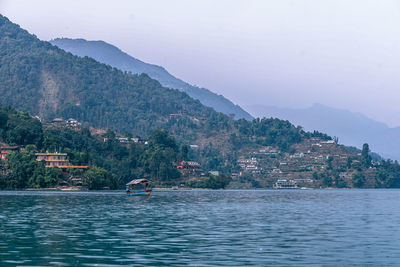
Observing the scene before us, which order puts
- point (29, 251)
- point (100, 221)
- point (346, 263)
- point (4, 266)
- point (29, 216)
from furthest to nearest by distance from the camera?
1. point (29, 216)
2. point (100, 221)
3. point (29, 251)
4. point (346, 263)
5. point (4, 266)

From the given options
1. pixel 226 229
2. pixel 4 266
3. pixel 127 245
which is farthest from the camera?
pixel 226 229

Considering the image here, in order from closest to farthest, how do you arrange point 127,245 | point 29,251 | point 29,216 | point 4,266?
1. point 4,266
2. point 29,251
3. point 127,245
4. point 29,216

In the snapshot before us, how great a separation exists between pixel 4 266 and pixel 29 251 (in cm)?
702

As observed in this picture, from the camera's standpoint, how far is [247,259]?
42250 mm

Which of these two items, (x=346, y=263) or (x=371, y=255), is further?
(x=371, y=255)

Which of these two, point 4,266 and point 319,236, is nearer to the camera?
point 4,266

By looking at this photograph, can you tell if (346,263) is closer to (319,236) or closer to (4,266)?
(319,236)

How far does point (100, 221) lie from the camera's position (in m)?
72.9

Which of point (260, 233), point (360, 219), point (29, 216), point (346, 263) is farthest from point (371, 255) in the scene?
point (29, 216)

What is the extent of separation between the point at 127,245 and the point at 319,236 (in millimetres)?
19386

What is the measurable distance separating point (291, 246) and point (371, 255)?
6965 mm

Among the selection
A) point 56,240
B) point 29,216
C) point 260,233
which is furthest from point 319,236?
point 29,216

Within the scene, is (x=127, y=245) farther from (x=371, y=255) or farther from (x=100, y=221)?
(x=100, y=221)

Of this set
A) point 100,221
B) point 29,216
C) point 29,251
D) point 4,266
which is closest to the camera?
point 4,266
